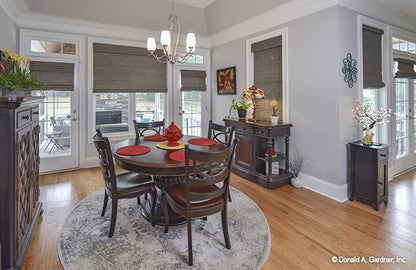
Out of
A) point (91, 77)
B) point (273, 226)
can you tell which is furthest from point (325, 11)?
point (91, 77)

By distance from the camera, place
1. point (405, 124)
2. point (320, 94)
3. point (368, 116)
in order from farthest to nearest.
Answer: point (405, 124)
point (320, 94)
point (368, 116)

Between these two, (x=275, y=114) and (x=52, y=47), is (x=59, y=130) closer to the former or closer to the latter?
(x=52, y=47)

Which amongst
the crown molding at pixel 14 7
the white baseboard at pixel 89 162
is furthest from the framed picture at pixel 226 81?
the crown molding at pixel 14 7

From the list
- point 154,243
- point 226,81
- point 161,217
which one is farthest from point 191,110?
point 154,243

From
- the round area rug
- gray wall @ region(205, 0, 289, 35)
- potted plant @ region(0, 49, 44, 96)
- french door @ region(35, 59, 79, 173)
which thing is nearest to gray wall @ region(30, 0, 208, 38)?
gray wall @ region(205, 0, 289, 35)

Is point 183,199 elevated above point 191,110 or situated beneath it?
situated beneath

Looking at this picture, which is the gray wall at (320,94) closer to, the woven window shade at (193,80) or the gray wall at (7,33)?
the woven window shade at (193,80)

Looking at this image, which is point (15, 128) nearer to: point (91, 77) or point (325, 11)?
point (91, 77)

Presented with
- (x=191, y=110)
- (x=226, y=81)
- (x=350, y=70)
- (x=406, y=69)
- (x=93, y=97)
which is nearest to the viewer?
(x=350, y=70)

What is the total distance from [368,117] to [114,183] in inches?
123

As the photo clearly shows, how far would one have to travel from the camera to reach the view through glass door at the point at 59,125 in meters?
4.15

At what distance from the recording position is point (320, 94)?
3.21 meters

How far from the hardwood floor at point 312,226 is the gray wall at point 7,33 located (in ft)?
6.99

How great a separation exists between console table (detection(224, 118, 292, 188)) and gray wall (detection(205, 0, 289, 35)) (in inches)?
74.0
